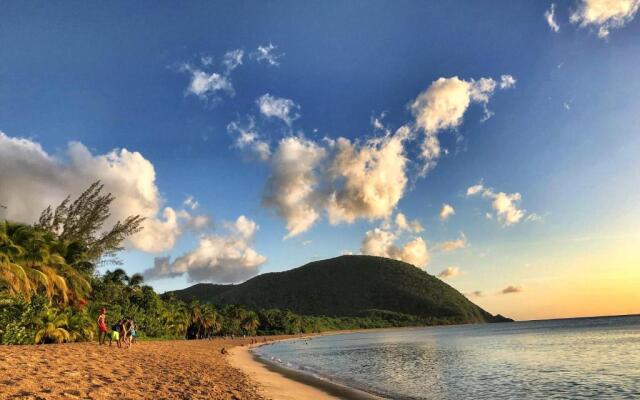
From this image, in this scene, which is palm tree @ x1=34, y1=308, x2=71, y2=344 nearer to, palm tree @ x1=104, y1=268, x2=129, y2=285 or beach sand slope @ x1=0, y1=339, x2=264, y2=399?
beach sand slope @ x1=0, y1=339, x2=264, y2=399

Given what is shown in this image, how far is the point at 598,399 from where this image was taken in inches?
776

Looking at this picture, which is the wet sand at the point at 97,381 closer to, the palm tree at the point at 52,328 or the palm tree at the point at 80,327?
the palm tree at the point at 52,328

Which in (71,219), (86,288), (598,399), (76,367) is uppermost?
(71,219)

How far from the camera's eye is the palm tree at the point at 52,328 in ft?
102

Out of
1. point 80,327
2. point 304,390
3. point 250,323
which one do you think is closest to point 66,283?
point 80,327

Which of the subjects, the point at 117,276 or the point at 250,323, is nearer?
the point at 117,276

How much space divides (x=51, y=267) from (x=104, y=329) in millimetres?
6650

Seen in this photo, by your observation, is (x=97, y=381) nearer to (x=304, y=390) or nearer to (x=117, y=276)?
(x=304, y=390)

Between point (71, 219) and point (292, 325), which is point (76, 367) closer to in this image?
point (71, 219)

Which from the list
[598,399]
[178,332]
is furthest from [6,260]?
[178,332]

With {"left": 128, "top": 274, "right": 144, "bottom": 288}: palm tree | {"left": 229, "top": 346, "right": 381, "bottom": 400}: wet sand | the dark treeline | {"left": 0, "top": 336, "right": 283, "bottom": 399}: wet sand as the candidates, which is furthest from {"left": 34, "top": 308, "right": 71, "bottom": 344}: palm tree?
{"left": 128, "top": 274, "right": 144, "bottom": 288}: palm tree

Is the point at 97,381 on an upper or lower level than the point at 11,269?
lower

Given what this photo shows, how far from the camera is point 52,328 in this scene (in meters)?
32.1

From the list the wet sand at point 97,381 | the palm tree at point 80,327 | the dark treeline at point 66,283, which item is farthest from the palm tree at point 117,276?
the wet sand at point 97,381
